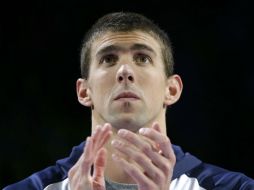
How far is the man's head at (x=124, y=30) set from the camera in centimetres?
263

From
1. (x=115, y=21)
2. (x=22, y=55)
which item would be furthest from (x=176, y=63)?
(x=115, y=21)

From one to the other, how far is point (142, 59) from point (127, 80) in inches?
6.7

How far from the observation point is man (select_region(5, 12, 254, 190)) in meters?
2.33

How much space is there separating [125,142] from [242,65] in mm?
2175

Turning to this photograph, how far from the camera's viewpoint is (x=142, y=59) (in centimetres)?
248

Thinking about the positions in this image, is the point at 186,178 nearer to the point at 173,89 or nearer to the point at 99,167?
the point at 173,89

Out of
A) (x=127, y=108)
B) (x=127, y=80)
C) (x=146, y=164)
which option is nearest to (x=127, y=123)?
(x=127, y=108)

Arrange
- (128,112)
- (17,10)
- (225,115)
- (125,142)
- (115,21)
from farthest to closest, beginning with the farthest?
(17,10)
(225,115)
(115,21)
(128,112)
(125,142)

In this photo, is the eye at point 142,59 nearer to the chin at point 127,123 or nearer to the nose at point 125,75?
the nose at point 125,75

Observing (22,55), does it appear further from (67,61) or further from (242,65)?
(242,65)

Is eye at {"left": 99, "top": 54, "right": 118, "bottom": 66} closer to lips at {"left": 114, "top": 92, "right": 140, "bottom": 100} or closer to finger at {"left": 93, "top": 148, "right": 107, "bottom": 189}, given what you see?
lips at {"left": 114, "top": 92, "right": 140, "bottom": 100}

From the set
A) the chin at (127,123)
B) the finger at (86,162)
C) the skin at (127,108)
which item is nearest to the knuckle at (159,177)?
the skin at (127,108)

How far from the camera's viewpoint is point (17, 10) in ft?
13.6

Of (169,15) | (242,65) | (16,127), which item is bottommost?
(16,127)
